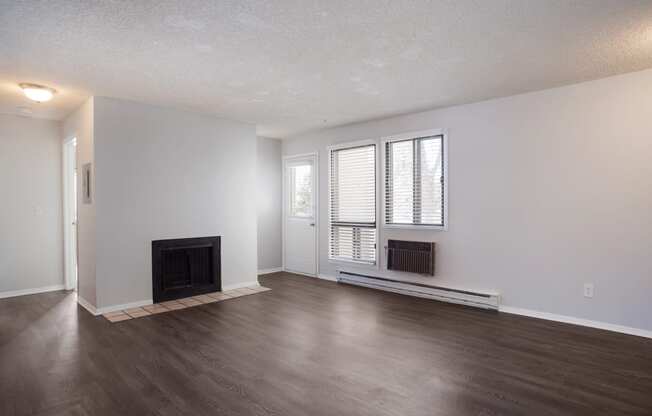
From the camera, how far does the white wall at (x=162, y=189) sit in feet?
14.7

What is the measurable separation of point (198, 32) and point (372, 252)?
4.02 m

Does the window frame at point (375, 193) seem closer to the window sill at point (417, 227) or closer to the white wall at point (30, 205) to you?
the window sill at point (417, 227)

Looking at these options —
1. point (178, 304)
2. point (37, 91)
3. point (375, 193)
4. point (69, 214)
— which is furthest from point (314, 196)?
point (37, 91)

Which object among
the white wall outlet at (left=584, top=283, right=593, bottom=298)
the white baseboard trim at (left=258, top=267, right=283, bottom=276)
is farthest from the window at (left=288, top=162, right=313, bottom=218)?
the white wall outlet at (left=584, top=283, right=593, bottom=298)

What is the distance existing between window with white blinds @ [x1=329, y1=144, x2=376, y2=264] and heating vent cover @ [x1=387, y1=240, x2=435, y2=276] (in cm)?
42

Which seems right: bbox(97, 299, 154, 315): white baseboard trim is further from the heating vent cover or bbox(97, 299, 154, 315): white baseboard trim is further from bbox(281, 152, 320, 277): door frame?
the heating vent cover

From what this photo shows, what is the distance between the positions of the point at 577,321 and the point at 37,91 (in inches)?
247

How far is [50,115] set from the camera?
17.7 ft

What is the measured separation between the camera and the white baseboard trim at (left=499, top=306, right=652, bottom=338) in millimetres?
3639

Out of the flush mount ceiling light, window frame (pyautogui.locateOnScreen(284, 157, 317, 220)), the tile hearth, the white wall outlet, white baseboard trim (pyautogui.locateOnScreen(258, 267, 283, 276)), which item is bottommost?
the tile hearth

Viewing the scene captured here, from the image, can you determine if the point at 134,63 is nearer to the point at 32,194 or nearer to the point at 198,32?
the point at 198,32

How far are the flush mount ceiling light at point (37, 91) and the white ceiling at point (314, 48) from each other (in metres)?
0.12

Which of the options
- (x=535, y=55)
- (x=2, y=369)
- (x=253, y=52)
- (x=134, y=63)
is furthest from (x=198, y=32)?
(x=2, y=369)

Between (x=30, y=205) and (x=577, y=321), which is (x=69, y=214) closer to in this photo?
(x=30, y=205)
